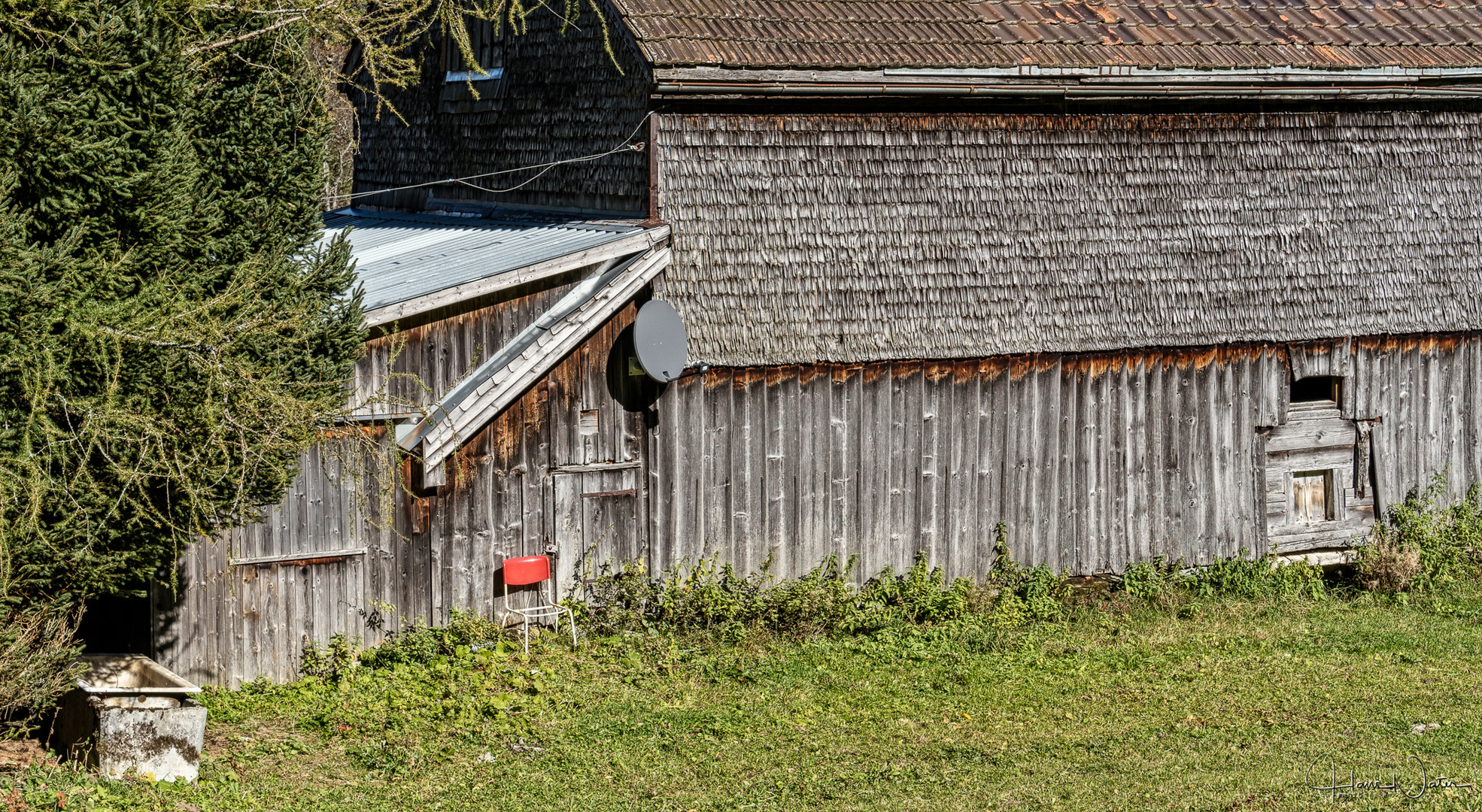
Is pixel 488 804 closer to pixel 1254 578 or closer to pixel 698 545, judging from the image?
pixel 698 545

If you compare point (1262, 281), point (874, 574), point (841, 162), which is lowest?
point (874, 574)

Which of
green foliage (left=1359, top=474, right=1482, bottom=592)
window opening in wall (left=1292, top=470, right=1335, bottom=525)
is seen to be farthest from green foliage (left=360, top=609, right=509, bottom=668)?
green foliage (left=1359, top=474, right=1482, bottom=592)

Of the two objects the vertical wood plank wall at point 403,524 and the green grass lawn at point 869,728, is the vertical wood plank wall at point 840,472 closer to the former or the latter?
the vertical wood plank wall at point 403,524

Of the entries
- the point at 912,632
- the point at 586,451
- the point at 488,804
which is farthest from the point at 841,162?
the point at 488,804

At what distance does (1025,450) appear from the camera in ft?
42.2

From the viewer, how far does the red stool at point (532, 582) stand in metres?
11.0

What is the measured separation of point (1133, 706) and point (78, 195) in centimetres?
760

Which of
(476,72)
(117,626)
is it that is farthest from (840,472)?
(117,626)

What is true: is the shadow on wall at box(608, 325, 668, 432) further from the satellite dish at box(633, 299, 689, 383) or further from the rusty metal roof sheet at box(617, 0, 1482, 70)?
the rusty metal roof sheet at box(617, 0, 1482, 70)

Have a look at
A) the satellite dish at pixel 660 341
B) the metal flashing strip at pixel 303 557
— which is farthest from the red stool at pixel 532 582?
the satellite dish at pixel 660 341

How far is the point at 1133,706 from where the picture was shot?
33.7 feet

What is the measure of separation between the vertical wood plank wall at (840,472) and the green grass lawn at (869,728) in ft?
2.33

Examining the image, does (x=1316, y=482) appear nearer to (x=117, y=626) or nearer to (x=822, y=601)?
(x=822, y=601)

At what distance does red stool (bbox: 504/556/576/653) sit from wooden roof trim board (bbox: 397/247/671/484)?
0.92m
